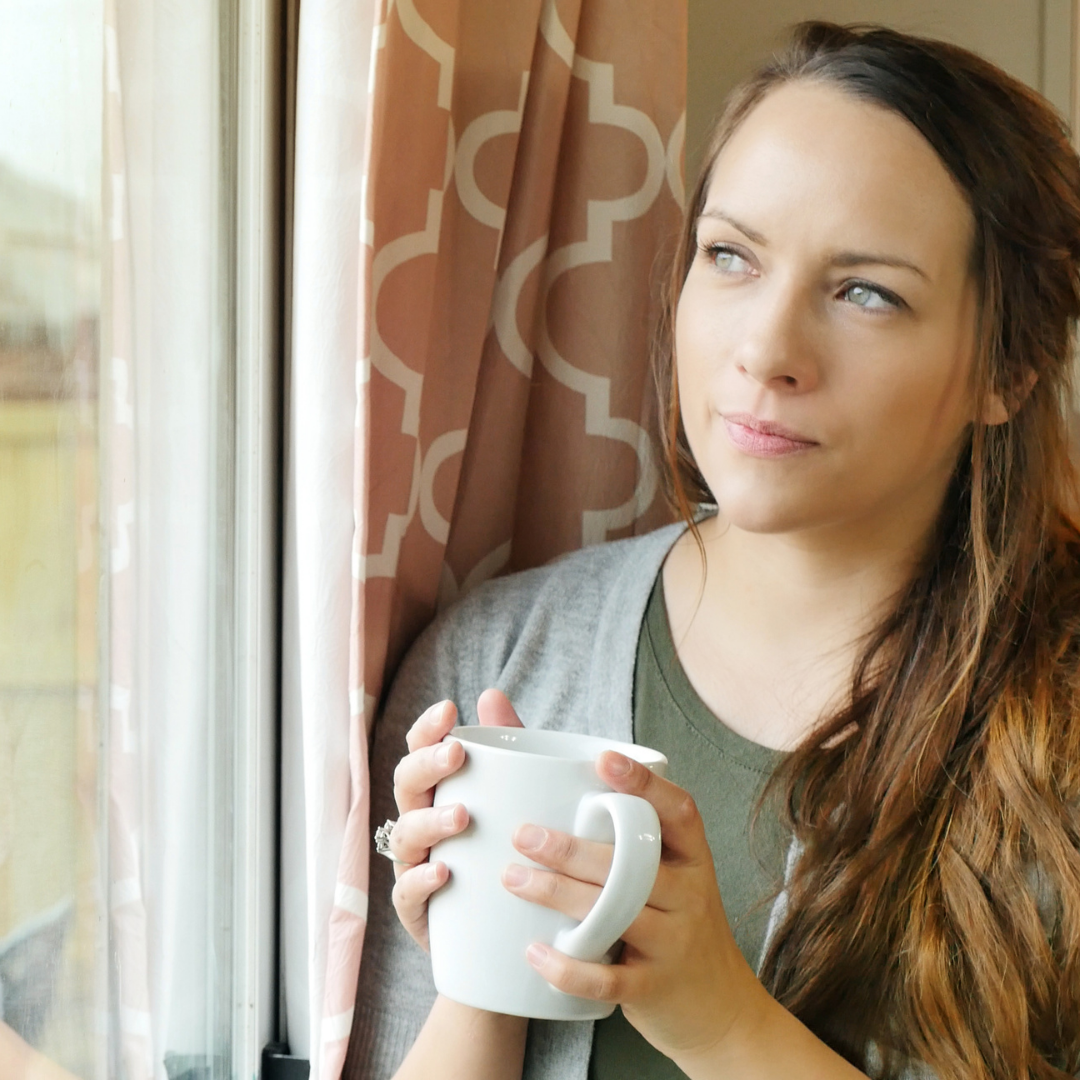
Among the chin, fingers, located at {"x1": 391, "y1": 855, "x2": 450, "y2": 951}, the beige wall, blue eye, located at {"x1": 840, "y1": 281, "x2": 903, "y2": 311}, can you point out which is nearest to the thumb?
fingers, located at {"x1": 391, "y1": 855, "x2": 450, "y2": 951}

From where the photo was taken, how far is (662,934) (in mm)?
585

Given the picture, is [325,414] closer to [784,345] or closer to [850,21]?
[784,345]

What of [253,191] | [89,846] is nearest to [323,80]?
[253,191]

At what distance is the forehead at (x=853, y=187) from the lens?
773 mm

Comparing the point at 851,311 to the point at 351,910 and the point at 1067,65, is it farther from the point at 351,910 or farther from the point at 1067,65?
the point at 1067,65

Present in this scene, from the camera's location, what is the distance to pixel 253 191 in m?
0.81

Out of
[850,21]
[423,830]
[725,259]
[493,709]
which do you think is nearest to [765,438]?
[725,259]

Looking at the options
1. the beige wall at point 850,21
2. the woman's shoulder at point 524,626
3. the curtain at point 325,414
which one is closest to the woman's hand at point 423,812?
the curtain at point 325,414

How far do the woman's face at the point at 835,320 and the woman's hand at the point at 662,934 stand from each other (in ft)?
0.96

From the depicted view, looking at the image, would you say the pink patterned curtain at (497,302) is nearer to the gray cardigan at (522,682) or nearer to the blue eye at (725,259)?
the gray cardigan at (522,682)

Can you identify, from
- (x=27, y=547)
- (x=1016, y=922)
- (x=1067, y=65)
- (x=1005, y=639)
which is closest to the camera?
(x=27, y=547)

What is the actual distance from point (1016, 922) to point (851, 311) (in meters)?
0.41

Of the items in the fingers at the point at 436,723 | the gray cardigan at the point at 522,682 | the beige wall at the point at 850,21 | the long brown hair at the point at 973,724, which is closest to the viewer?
the fingers at the point at 436,723

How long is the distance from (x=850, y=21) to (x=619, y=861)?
4.78 feet
